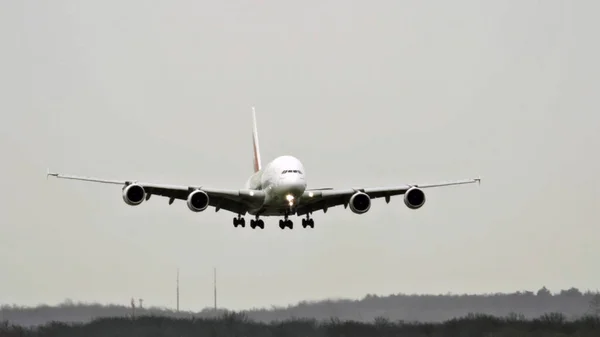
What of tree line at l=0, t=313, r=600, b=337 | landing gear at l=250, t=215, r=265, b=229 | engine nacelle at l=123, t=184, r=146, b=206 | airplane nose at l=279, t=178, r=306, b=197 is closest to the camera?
airplane nose at l=279, t=178, r=306, b=197

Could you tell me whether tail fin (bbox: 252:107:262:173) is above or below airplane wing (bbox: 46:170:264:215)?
above

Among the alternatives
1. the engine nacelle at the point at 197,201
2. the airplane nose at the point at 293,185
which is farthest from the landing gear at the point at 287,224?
the airplane nose at the point at 293,185

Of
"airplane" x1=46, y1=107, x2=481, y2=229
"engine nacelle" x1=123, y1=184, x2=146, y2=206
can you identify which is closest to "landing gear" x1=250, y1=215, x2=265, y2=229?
"airplane" x1=46, y1=107, x2=481, y2=229

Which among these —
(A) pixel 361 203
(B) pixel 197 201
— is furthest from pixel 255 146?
(B) pixel 197 201

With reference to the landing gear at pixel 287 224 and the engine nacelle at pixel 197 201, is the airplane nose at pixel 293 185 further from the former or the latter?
the landing gear at pixel 287 224

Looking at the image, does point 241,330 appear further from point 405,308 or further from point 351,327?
point 405,308

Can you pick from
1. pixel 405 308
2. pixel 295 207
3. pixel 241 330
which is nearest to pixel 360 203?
pixel 295 207

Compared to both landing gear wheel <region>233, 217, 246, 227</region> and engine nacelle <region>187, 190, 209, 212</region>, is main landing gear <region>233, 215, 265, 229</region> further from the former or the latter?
engine nacelle <region>187, 190, 209, 212</region>
